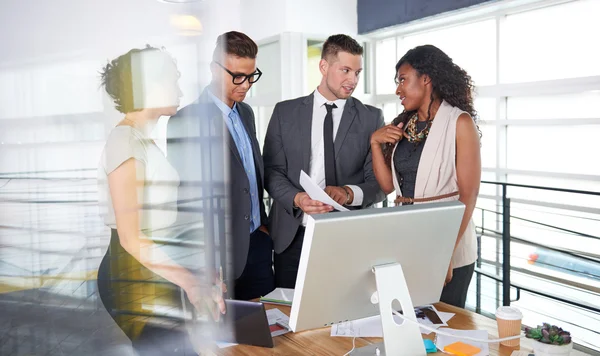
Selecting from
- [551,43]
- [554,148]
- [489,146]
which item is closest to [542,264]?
[554,148]

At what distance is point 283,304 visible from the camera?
5.93 feet

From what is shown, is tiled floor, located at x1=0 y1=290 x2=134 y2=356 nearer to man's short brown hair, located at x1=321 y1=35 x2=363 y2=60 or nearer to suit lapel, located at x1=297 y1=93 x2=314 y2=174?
suit lapel, located at x1=297 y1=93 x2=314 y2=174

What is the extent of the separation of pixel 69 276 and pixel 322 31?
15.7ft

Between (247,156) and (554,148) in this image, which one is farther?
(554,148)

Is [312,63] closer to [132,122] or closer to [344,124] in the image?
[344,124]

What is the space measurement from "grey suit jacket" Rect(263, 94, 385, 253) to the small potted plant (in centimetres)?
126

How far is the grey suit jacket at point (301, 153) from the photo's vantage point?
246cm

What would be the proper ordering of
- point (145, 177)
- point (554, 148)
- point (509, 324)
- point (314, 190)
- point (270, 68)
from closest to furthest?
point (145, 177) < point (509, 324) < point (314, 190) < point (554, 148) < point (270, 68)

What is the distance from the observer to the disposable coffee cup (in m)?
1.43

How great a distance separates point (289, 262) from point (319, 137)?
0.59 meters

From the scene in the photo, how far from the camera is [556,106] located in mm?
4086

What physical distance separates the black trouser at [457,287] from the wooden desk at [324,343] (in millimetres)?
448

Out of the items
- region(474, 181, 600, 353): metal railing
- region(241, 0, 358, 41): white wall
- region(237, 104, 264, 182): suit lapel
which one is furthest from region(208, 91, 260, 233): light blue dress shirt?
region(241, 0, 358, 41): white wall

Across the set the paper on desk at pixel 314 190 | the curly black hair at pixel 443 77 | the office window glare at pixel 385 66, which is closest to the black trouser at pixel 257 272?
the paper on desk at pixel 314 190
